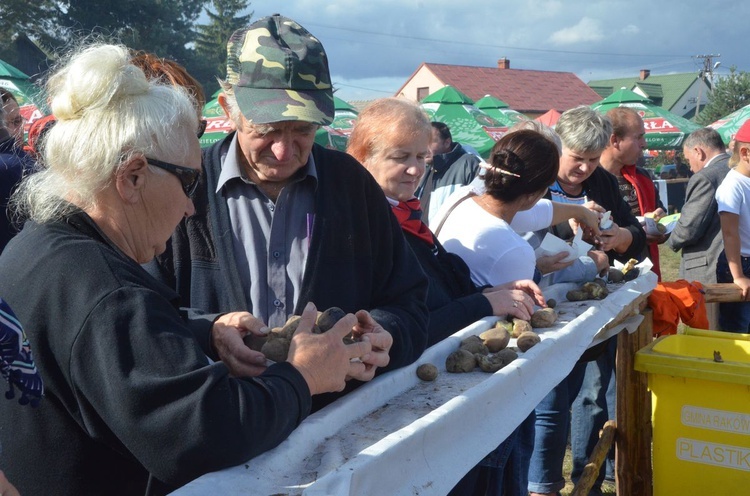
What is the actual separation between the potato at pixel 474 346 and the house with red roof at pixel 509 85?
39.1 meters

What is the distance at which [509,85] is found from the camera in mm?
43531

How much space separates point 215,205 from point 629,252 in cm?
258

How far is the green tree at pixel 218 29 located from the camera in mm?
37844

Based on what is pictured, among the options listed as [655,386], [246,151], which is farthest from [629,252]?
[246,151]

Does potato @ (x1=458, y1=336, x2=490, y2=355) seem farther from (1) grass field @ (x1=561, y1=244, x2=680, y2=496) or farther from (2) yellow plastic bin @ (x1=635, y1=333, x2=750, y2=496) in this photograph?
(1) grass field @ (x1=561, y1=244, x2=680, y2=496)

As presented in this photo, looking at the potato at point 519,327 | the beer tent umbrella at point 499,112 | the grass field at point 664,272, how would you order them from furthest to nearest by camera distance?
the beer tent umbrella at point 499,112
the grass field at point 664,272
the potato at point 519,327

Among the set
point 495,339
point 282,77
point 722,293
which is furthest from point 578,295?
point 722,293

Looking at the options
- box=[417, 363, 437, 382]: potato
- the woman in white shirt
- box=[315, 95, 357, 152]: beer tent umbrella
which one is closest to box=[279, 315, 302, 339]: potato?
box=[417, 363, 437, 382]: potato

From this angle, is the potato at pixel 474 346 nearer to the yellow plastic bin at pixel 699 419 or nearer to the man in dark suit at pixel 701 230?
the yellow plastic bin at pixel 699 419

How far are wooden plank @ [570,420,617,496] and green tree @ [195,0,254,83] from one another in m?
33.2

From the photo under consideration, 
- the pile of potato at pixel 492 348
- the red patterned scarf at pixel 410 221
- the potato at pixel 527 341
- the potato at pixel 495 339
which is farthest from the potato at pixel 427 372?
the red patterned scarf at pixel 410 221

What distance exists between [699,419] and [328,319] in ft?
6.27

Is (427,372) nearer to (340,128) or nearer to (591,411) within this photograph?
(591,411)

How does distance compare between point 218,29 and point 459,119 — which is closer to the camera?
point 459,119
